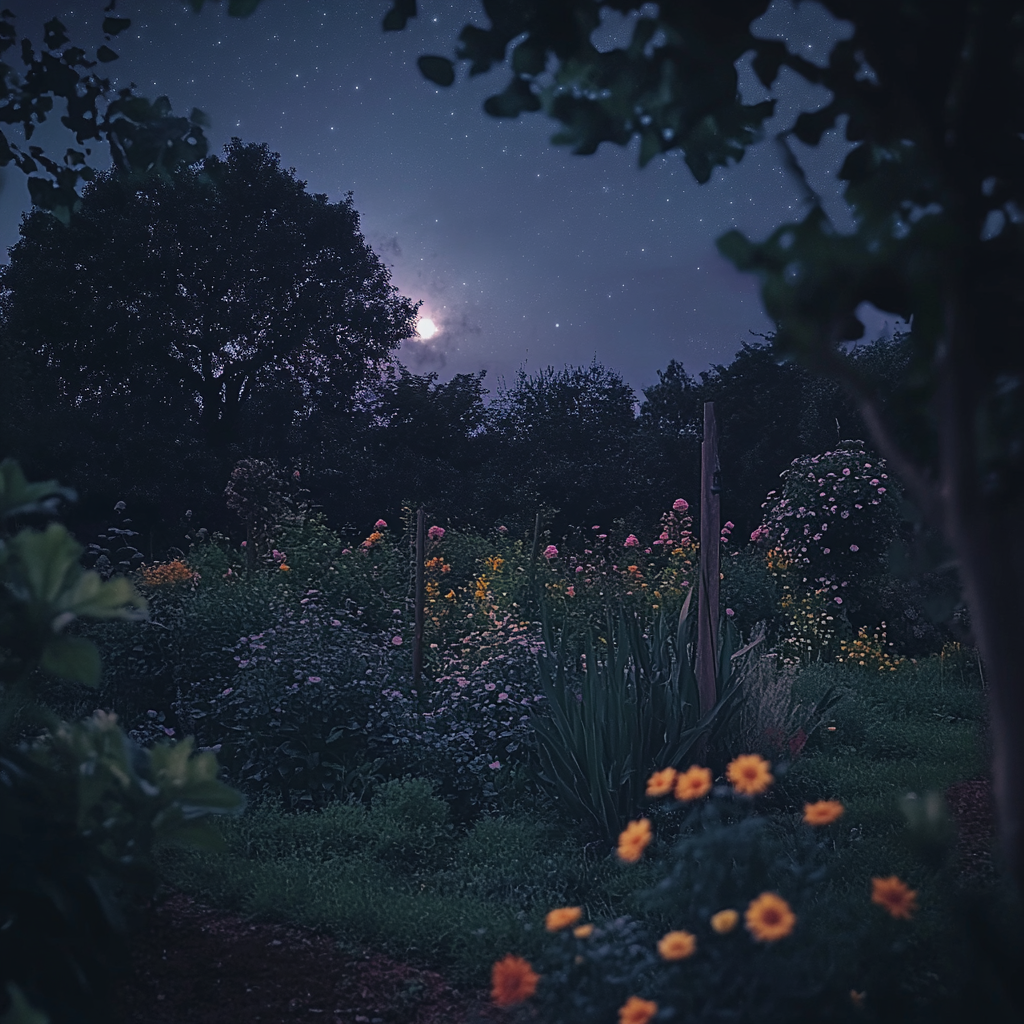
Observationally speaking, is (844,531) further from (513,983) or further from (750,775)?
(513,983)

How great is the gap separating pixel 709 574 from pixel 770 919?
9.11 ft

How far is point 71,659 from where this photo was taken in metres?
1.44

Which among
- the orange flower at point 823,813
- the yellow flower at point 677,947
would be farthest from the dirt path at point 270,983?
the orange flower at point 823,813

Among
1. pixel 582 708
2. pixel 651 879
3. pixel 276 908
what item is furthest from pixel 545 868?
pixel 276 908

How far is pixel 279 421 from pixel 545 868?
16.5m

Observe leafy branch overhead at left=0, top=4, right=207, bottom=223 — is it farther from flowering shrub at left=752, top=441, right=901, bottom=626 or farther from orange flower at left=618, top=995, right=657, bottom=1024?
flowering shrub at left=752, top=441, right=901, bottom=626

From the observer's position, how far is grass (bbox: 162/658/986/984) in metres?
3.07

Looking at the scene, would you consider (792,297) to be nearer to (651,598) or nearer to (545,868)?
(545,868)

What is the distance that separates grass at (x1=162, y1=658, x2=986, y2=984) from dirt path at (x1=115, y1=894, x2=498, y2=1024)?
0.41 ft

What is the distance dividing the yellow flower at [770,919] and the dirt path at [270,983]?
1394mm

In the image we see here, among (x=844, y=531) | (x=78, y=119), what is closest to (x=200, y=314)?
(x=844, y=531)

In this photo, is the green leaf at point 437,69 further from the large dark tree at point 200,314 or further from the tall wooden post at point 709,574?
the large dark tree at point 200,314

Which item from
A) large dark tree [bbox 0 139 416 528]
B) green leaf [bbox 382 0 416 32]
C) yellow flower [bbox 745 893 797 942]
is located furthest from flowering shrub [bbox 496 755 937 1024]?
large dark tree [bbox 0 139 416 528]

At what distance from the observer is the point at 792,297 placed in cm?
106
